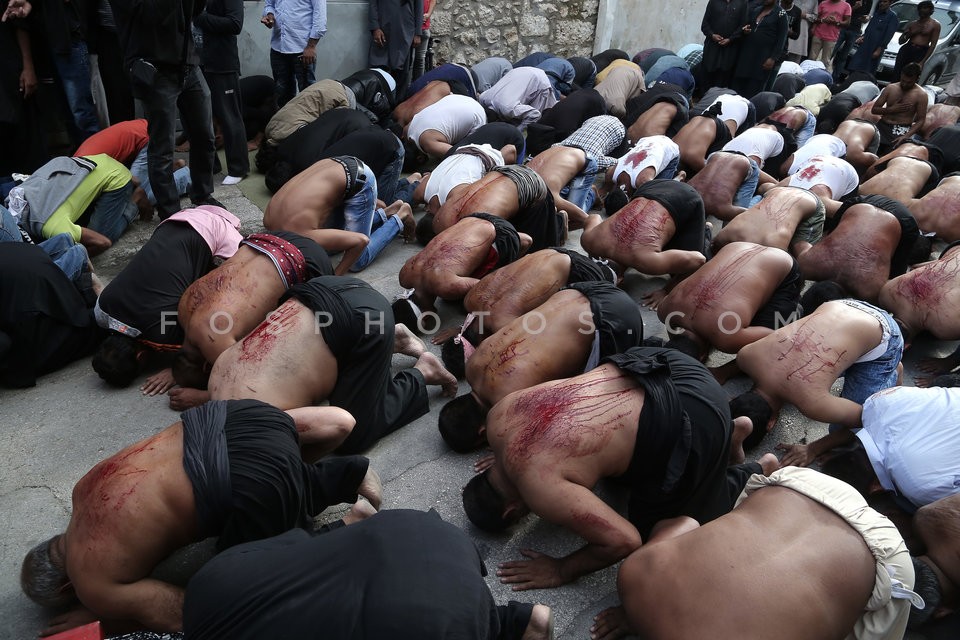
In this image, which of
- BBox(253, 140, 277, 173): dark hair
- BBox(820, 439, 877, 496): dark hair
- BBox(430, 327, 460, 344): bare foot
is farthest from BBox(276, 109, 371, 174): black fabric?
BBox(820, 439, 877, 496): dark hair

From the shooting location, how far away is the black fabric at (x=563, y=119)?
612 cm

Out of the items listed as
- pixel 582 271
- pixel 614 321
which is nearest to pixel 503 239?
pixel 582 271

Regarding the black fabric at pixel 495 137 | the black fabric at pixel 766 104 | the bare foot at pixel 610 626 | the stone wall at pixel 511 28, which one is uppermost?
the stone wall at pixel 511 28

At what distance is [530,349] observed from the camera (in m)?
2.77

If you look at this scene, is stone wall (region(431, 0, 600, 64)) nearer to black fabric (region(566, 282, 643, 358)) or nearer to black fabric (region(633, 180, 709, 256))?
black fabric (region(633, 180, 709, 256))

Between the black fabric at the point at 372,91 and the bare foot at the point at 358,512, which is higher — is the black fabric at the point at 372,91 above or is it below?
above

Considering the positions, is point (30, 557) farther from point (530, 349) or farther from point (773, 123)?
point (773, 123)

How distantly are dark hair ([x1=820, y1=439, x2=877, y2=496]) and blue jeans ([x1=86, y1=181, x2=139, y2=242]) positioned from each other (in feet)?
13.7

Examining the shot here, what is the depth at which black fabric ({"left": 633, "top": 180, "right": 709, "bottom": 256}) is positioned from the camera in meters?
3.97

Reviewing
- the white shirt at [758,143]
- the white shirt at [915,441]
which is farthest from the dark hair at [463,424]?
the white shirt at [758,143]

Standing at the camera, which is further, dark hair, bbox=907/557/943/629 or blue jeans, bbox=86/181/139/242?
blue jeans, bbox=86/181/139/242

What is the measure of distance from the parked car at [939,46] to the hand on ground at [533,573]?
1111 centimetres

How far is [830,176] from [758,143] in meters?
0.85

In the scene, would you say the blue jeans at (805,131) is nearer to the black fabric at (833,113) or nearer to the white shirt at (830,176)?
the black fabric at (833,113)
